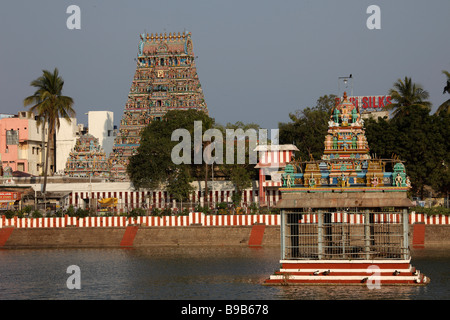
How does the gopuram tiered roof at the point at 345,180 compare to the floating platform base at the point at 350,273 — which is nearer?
the floating platform base at the point at 350,273

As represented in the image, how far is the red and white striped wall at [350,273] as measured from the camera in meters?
43.3

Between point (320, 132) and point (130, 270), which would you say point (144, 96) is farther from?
point (130, 270)

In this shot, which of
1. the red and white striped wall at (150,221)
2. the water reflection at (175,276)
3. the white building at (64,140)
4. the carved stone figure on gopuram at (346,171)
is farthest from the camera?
the white building at (64,140)

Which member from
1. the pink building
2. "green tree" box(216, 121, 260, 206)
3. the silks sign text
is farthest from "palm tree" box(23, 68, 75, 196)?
the silks sign text

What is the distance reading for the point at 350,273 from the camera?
4353cm

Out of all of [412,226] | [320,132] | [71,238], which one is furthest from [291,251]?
[320,132]

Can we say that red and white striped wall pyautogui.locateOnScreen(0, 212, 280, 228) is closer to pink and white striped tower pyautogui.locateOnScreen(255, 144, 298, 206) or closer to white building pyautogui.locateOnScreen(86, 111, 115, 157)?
pink and white striped tower pyautogui.locateOnScreen(255, 144, 298, 206)

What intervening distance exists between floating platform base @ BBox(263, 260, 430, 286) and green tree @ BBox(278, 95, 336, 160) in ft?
164

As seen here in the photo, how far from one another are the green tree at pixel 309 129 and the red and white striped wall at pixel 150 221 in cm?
2017

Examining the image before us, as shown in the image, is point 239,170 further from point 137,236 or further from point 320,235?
point 320,235

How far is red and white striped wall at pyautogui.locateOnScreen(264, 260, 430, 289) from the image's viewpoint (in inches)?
1706

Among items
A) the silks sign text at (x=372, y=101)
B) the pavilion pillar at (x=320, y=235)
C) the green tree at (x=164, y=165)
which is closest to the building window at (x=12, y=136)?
the green tree at (x=164, y=165)

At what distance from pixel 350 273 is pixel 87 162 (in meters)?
65.0

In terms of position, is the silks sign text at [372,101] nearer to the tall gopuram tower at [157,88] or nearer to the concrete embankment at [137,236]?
the tall gopuram tower at [157,88]
